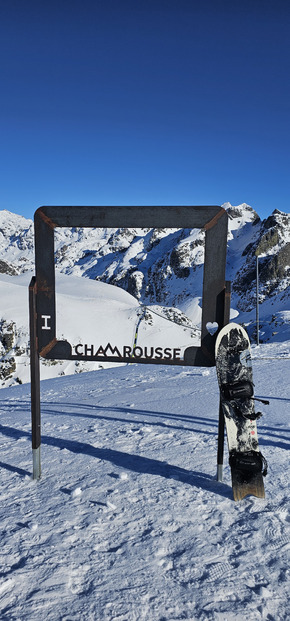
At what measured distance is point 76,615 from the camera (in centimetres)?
189

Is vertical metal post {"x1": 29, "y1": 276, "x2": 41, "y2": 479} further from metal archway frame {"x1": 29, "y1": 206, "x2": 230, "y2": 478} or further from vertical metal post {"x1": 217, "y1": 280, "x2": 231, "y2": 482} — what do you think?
vertical metal post {"x1": 217, "y1": 280, "x2": 231, "y2": 482}

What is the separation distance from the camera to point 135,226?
10.7 feet

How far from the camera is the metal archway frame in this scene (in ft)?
10.1

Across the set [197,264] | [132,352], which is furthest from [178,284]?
[132,352]

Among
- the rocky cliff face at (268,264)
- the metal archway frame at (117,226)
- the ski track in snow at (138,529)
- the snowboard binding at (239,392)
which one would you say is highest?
the rocky cliff face at (268,264)

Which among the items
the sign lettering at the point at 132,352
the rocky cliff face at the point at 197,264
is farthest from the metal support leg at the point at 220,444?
the rocky cliff face at the point at 197,264

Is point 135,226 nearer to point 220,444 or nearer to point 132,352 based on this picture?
point 132,352

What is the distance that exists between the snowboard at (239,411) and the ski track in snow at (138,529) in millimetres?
168

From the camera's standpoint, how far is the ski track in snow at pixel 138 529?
1.98 meters

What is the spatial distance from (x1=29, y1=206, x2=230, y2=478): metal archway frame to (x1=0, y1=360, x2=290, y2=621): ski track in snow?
0.66 meters

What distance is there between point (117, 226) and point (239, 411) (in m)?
1.89

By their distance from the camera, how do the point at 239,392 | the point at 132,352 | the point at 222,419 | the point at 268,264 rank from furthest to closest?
the point at 268,264 → the point at 132,352 → the point at 222,419 → the point at 239,392

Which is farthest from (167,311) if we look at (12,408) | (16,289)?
(12,408)

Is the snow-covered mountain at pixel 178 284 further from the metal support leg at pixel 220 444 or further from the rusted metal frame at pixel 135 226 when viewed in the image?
the metal support leg at pixel 220 444
